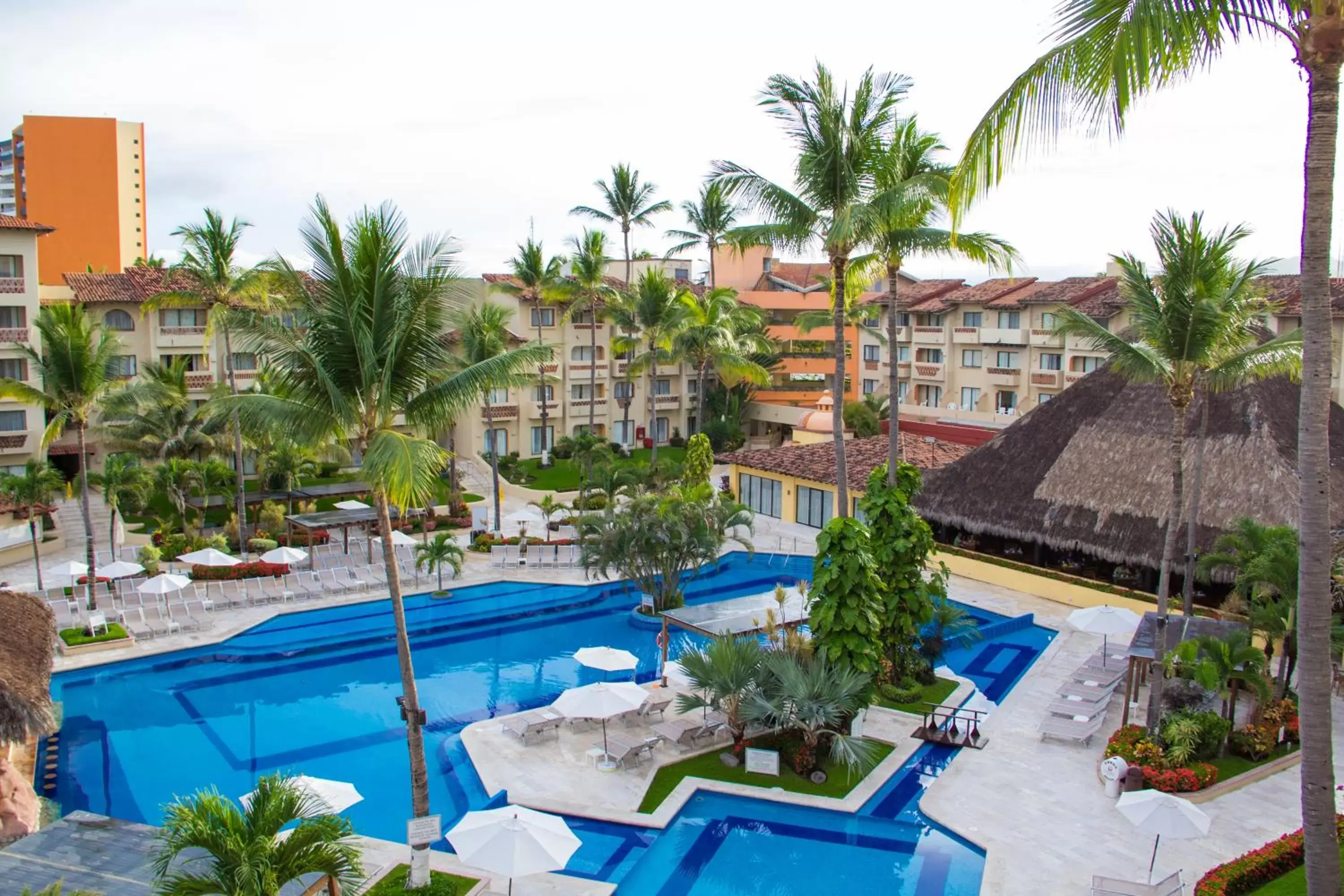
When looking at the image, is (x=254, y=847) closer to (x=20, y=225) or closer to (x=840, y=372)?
(x=840, y=372)

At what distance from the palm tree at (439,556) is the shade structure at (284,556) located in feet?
10.2

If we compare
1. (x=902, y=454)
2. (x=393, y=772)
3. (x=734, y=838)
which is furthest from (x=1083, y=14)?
(x=902, y=454)

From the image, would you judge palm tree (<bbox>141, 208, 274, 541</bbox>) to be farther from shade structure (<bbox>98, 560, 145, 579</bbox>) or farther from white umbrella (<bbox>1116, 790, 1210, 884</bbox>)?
white umbrella (<bbox>1116, 790, 1210, 884</bbox>)

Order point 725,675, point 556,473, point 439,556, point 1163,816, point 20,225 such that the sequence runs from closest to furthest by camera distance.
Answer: point 1163,816 < point 725,675 < point 439,556 < point 20,225 < point 556,473

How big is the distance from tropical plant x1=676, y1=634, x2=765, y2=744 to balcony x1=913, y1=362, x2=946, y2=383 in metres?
38.5

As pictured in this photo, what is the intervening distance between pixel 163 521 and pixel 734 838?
26.8 metres

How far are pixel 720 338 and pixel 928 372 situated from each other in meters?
14.6

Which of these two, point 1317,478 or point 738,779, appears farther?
point 738,779

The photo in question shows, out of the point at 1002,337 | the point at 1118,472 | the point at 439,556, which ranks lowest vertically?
the point at 439,556

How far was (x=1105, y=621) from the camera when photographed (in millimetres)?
21984

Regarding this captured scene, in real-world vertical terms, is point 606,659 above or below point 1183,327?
below

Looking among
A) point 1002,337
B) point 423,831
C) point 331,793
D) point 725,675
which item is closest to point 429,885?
point 423,831

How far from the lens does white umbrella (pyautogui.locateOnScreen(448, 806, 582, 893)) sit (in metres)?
13.1

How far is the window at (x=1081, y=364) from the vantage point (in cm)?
4766
